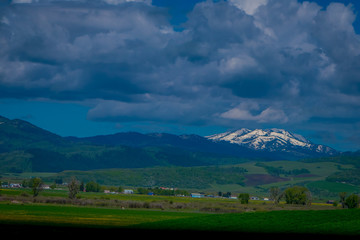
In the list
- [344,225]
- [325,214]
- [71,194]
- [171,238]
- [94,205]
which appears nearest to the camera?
[171,238]

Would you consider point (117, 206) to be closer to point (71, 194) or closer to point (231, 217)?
point (71, 194)

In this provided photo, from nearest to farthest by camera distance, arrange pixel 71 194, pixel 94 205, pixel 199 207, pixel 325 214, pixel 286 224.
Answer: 1. pixel 286 224
2. pixel 325 214
3. pixel 94 205
4. pixel 199 207
5. pixel 71 194

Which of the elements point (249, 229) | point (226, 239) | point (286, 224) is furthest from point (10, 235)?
point (286, 224)

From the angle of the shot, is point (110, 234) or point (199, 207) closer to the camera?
point (110, 234)

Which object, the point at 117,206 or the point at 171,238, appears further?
the point at 117,206

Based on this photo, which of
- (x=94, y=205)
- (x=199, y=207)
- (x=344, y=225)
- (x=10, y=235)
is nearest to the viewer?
(x=10, y=235)

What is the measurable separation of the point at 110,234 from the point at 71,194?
13172cm

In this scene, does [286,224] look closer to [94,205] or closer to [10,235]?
[10,235]

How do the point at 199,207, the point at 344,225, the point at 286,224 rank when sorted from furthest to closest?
1. the point at 199,207
2. the point at 286,224
3. the point at 344,225

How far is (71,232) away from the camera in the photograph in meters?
71.8

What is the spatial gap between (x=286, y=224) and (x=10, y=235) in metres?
48.8

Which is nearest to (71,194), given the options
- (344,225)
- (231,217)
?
(231,217)

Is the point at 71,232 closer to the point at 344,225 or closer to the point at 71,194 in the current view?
the point at 344,225

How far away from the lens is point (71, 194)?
198 meters
